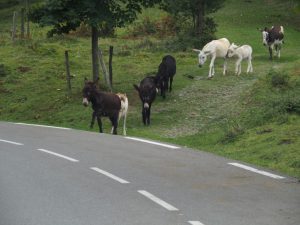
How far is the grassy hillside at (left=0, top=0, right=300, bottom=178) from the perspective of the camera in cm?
1788

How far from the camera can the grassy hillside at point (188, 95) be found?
17.9 metres

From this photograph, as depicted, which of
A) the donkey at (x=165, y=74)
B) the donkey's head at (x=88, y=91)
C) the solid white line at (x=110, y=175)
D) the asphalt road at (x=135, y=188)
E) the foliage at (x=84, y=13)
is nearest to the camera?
the asphalt road at (x=135, y=188)

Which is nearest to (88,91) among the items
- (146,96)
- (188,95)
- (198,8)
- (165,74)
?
(146,96)

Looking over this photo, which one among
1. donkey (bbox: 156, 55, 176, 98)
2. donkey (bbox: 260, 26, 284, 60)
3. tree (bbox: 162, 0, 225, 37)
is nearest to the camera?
donkey (bbox: 156, 55, 176, 98)

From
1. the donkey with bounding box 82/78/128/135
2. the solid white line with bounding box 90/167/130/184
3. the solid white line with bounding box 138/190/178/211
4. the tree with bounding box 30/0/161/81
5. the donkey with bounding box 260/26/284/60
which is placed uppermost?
the tree with bounding box 30/0/161/81

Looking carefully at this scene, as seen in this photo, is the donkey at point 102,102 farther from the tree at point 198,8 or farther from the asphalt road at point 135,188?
the tree at point 198,8

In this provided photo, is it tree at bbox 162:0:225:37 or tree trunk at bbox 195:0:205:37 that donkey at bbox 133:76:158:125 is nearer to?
tree at bbox 162:0:225:37

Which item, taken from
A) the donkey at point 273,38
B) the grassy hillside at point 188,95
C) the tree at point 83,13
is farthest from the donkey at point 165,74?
the donkey at point 273,38

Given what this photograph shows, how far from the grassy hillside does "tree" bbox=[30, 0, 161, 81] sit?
9.97 ft

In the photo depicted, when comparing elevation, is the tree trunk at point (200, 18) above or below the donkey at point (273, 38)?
above

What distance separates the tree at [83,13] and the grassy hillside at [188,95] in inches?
120

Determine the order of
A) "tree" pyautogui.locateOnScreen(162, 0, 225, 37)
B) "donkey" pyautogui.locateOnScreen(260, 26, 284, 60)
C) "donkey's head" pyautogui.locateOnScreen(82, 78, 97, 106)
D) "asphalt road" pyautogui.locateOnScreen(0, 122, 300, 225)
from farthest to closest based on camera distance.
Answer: "tree" pyautogui.locateOnScreen(162, 0, 225, 37)
"donkey" pyautogui.locateOnScreen(260, 26, 284, 60)
"donkey's head" pyautogui.locateOnScreen(82, 78, 97, 106)
"asphalt road" pyautogui.locateOnScreen(0, 122, 300, 225)

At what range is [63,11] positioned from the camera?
25.9 metres

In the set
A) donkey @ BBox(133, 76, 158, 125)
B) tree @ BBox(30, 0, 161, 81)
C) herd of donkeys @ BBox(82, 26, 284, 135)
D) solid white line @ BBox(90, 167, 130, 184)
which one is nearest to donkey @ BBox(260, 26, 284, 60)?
herd of donkeys @ BBox(82, 26, 284, 135)
